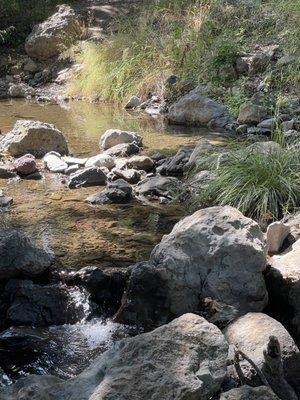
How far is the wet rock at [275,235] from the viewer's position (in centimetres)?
380

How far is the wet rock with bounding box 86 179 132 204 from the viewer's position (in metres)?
5.23

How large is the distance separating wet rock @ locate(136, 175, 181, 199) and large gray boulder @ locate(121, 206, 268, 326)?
197 cm

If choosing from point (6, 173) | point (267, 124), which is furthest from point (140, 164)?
point (267, 124)

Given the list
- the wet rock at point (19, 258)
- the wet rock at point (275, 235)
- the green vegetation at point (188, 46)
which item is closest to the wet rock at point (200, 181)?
the wet rock at point (275, 235)

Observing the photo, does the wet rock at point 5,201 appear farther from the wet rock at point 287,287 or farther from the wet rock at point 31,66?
→ the wet rock at point 31,66

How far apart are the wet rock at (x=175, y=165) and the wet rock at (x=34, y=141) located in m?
1.41

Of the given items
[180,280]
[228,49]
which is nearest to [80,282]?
[180,280]

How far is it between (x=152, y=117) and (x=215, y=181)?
4.82 m

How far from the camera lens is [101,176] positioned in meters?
5.86

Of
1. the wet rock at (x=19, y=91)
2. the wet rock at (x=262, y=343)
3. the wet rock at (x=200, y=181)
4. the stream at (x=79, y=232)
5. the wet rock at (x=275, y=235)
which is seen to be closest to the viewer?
the wet rock at (x=262, y=343)

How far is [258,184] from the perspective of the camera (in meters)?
4.57

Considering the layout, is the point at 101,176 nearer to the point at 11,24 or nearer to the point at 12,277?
the point at 12,277

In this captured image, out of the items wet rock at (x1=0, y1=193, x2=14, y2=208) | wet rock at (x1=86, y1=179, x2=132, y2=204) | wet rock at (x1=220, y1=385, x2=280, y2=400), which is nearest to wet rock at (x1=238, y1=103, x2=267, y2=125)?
wet rock at (x1=86, y1=179, x2=132, y2=204)

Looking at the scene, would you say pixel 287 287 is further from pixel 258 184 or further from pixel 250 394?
pixel 258 184
